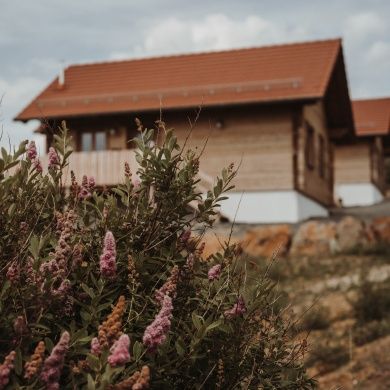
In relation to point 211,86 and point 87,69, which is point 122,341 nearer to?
point 211,86

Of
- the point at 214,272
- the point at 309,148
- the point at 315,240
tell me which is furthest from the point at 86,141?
the point at 214,272

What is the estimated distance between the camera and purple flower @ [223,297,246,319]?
3.29 meters

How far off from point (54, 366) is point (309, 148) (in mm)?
21060

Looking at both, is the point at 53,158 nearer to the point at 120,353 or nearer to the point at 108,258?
the point at 108,258

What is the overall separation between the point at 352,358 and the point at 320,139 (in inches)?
679

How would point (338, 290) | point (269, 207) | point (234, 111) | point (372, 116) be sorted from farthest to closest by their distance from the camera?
point (372, 116) → point (234, 111) → point (269, 207) → point (338, 290)

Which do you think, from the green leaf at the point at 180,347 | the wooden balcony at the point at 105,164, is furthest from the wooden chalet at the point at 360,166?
the green leaf at the point at 180,347

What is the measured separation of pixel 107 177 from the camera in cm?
1991

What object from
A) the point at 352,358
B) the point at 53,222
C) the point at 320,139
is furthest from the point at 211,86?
the point at 53,222

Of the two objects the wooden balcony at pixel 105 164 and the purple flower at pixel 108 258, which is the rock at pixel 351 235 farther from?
the purple flower at pixel 108 258

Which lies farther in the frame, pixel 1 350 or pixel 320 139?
pixel 320 139

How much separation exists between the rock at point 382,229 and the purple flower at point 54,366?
14361 millimetres

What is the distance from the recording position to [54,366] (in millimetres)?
2600

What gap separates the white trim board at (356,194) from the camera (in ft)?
113
